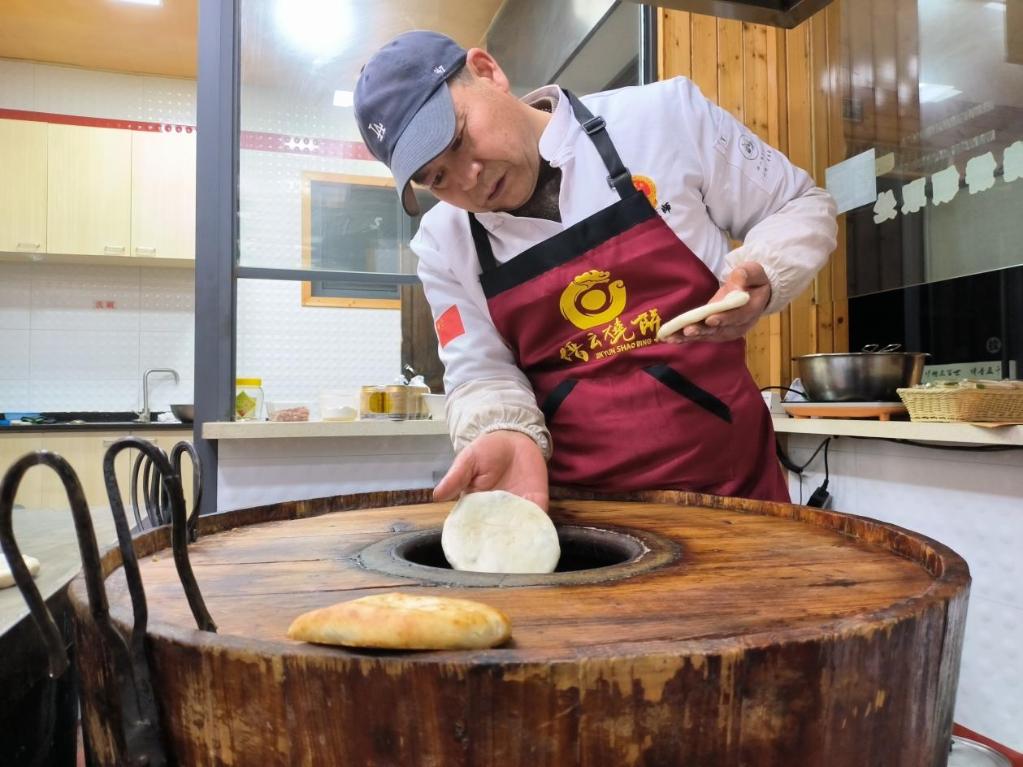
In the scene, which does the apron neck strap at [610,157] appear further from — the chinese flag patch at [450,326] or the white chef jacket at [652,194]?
the chinese flag patch at [450,326]

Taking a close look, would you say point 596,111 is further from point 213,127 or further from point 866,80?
point 866,80

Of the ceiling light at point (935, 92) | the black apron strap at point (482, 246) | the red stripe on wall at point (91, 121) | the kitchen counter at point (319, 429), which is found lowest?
the kitchen counter at point (319, 429)

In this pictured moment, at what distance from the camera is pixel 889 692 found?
18.6 inches

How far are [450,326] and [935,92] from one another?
221cm

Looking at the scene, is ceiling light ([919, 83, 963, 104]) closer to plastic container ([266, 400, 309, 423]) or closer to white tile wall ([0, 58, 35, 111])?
plastic container ([266, 400, 309, 423])

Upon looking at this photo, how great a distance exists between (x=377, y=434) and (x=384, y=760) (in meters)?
2.11

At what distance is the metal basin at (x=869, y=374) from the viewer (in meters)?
2.28

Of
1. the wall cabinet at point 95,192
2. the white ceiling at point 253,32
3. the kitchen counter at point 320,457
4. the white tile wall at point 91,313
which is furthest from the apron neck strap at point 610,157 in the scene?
the white tile wall at point 91,313

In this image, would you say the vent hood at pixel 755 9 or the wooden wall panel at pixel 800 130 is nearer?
the vent hood at pixel 755 9

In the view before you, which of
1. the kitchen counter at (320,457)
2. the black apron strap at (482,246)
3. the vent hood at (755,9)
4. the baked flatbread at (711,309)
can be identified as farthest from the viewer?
the kitchen counter at (320,457)

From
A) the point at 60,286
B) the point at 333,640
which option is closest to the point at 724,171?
the point at 333,640

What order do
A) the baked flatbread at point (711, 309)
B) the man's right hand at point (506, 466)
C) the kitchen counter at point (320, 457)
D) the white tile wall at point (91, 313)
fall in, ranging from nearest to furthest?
1. the baked flatbread at point (711, 309)
2. the man's right hand at point (506, 466)
3. the kitchen counter at point (320, 457)
4. the white tile wall at point (91, 313)

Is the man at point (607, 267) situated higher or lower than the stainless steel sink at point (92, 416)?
higher

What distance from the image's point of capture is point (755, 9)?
1771 millimetres
